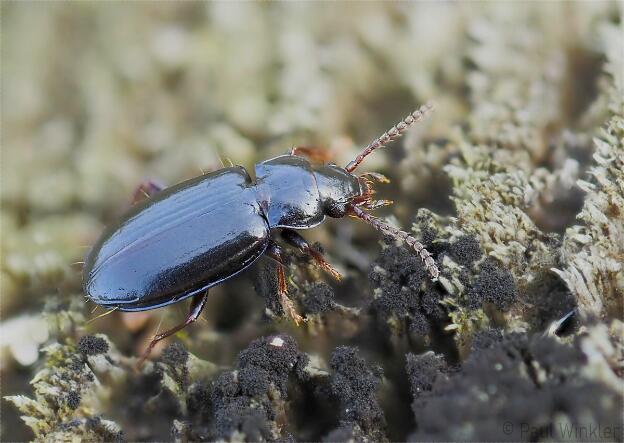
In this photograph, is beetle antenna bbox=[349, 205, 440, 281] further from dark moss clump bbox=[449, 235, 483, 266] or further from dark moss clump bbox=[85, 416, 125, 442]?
dark moss clump bbox=[85, 416, 125, 442]

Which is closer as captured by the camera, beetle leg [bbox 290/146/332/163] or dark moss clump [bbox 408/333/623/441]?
dark moss clump [bbox 408/333/623/441]

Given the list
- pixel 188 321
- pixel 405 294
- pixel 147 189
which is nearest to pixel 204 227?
pixel 188 321

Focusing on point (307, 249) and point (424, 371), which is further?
point (307, 249)

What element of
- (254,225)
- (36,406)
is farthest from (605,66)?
(36,406)

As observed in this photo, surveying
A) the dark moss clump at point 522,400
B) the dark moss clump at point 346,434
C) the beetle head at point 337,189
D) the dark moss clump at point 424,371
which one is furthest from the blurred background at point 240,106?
the dark moss clump at point 522,400

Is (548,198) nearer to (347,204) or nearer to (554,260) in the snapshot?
(554,260)

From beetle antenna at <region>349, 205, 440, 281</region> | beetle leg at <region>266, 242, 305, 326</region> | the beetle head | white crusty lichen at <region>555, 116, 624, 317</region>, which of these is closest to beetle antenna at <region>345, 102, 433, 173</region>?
the beetle head

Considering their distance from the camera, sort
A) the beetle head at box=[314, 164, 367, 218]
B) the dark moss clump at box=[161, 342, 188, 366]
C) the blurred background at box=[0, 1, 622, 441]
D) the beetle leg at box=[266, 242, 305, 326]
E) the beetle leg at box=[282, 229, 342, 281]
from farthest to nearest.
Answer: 1. the beetle head at box=[314, 164, 367, 218]
2. the blurred background at box=[0, 1, 622, 441]
3. the beetle leg at box=[282, 229, 342, 281]
4. the beetle leg at box=[266, 242, 305, 326]
5. the dark moss clump at box=[161, 342, 188, 366]

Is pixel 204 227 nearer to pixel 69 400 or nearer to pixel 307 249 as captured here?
pixel 307 249
